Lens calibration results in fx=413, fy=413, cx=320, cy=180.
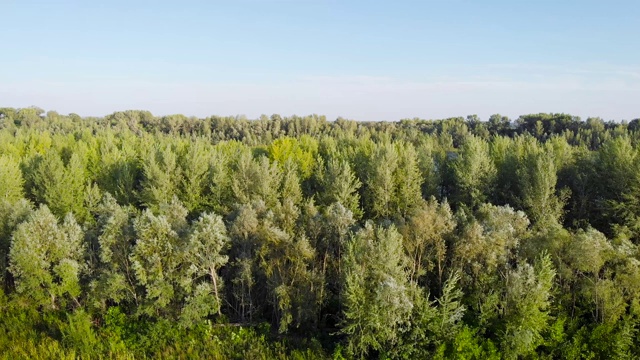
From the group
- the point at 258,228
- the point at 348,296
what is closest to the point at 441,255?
the point at 348,296

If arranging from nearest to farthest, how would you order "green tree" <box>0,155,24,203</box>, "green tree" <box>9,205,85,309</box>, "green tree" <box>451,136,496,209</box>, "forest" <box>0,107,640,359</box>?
1. "forest" <box>0,107,640,359</box>
2. "green tree" <box>9,205,85,309</box>
3. "green tree" <box>0,155,24,203</box>
4. "green tree" <box>451,136,496,209</box>

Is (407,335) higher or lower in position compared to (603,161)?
lower

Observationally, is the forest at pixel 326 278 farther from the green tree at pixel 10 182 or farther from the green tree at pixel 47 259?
the green tree at pixel 10 182

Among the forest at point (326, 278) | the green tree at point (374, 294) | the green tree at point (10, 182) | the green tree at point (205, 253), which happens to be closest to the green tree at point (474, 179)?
the forest at point (326, 278)

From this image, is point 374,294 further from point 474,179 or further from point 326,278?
point 474,179

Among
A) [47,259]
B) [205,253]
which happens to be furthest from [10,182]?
[205,253]

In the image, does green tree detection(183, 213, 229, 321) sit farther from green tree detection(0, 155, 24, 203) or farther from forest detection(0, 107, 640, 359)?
Result: green tree detection(0, 155, 24, 203)

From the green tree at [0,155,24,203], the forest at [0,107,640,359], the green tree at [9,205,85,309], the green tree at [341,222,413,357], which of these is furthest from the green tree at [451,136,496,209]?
the green tree at [0,155,24,203]

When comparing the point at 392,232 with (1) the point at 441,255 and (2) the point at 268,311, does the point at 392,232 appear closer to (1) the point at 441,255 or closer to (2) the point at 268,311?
(1) the point at 441,255

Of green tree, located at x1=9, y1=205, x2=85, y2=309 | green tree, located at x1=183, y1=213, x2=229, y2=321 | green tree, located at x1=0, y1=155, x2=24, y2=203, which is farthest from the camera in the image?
green tree, located at x1=0, y1=155, x2=24, y2=203

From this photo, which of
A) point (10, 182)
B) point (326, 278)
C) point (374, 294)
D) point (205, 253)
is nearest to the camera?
point (374, 294)

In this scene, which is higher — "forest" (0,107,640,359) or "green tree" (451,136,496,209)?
"green tree" (451,136,496,209)
